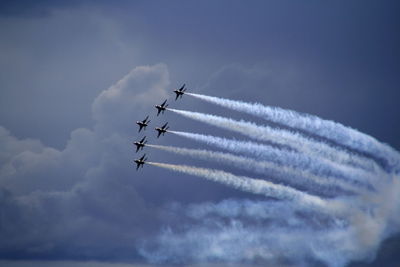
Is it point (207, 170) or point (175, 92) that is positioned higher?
point (175, 92)

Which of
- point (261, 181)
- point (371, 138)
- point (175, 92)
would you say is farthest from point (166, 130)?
point (371, 138)

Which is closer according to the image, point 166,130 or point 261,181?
point 261,181

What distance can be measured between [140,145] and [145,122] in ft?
19.5

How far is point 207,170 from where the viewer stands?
128 m

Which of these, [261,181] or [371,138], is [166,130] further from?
[371,138]

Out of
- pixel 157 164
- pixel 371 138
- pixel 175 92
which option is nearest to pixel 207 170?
pixel 157 164

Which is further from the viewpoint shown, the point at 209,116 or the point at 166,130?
the point at 166,130

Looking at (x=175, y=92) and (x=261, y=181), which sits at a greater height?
(x=175, y=92)

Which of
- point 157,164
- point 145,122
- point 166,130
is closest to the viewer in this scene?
point 157,164

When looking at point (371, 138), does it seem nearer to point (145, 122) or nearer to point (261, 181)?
point (261, 181)

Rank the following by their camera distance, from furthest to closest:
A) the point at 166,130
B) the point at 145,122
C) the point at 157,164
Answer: the point at 145,122, the point at 166,130, the point at 157,164

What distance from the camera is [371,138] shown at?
420 feet

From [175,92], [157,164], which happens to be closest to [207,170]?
[157,164]

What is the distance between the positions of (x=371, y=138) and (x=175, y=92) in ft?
117
